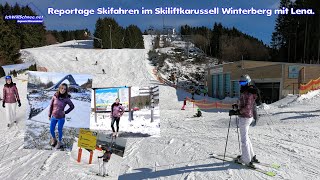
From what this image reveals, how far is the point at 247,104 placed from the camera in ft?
22.8

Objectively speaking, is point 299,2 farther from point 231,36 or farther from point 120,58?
point 120,58

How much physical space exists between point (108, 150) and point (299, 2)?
6750 centimetres

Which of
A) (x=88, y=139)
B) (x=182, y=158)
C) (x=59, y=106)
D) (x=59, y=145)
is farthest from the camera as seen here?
(x=182, y=158)

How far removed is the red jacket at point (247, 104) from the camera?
6.93m

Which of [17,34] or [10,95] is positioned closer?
[10,95]

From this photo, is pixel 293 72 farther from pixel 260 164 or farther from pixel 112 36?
pixel 112 36

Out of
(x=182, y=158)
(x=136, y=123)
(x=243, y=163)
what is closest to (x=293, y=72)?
(x=182, y=158)

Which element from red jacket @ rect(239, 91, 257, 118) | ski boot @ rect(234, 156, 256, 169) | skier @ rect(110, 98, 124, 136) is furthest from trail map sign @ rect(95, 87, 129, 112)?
ski boot @ rect(234, 156, 256, 169)

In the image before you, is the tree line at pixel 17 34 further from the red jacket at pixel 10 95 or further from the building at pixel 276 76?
the red jacket at pixel 10 95

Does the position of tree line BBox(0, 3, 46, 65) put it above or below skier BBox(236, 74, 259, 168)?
above

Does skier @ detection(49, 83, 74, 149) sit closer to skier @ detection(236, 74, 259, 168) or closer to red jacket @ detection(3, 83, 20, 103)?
skier @ detection(236, 74, 259, 168)

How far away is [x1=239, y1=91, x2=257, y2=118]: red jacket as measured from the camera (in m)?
6.93

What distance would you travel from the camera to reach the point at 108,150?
614cm

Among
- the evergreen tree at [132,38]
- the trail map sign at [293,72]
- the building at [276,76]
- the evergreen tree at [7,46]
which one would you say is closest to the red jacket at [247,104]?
the building at [276,76]
